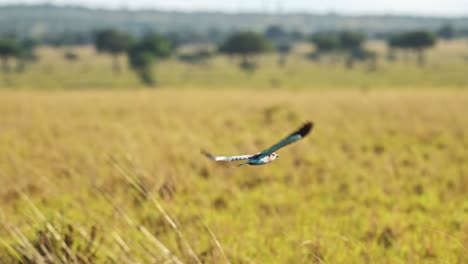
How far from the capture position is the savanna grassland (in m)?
3.39

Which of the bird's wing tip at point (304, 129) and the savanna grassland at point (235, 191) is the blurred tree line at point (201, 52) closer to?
the savanna grassland at point (235, 191)

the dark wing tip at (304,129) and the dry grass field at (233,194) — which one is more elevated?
the dark wing tip at (304,129)

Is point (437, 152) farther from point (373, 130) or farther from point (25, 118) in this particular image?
point (25, 118)

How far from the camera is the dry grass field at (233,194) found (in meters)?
3.35

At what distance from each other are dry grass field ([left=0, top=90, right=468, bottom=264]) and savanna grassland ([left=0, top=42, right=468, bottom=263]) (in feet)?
0.07

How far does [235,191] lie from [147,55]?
6122 centimetres

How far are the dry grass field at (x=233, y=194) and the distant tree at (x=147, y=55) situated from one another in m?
51.1

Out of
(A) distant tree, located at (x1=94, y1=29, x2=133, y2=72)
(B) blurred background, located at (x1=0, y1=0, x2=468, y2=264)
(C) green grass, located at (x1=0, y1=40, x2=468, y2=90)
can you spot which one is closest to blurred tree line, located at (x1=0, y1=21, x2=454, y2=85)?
(A) distant tree, located at (x1=94, y1=29, x2=133, y2=72)

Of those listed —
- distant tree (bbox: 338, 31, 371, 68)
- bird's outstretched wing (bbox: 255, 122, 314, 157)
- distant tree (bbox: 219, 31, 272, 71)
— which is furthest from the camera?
distant tree (bbox: 338, 31, 371, 68)

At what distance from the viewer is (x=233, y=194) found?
572cm

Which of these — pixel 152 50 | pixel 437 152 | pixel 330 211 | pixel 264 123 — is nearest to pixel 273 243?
pixel 330 211

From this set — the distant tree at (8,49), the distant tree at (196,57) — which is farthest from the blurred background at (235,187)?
the distant tree at (196,57)

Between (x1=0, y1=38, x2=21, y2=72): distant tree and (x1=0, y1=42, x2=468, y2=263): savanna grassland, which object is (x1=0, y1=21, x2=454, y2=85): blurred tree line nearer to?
(x1=0, y1=38, x2=21, y2=72): distant tree

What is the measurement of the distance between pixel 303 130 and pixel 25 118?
41.7 feet
